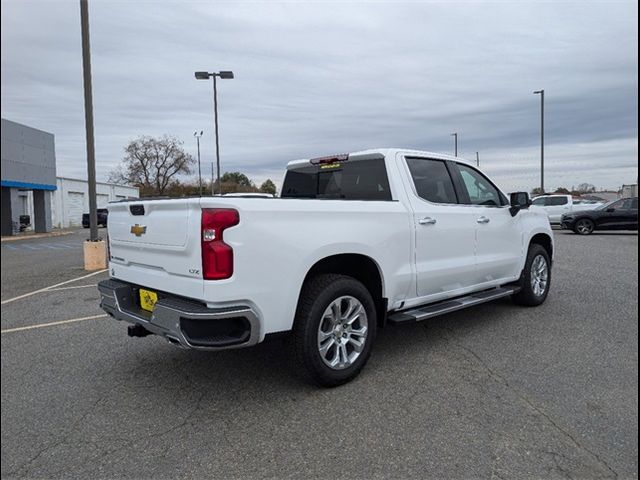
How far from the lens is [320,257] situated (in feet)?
11.6

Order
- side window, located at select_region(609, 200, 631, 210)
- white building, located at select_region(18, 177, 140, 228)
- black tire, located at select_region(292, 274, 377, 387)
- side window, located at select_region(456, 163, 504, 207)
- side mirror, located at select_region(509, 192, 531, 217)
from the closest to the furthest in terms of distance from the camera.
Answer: black tire, located at select_region(292, 274, 377, 387) < side window, located at select_region(456, 163, 504, 207) < side mirror, located at select_region(509, 192, 531, 217) < side window, located at select_region(609, 200, 631, 210) < white building, located at select_region(18, 177, 140, 228)

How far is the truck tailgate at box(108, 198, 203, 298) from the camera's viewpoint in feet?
10.2

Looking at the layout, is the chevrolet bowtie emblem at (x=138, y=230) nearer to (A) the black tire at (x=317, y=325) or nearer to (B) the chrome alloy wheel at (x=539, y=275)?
(A) the black tire at (x=317, y=325)

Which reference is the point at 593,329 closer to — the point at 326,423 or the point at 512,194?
the point at 512,194

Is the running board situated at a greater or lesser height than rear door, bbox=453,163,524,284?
lesser

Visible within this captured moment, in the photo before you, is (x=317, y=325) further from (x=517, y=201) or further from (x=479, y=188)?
(x=517, y=201)

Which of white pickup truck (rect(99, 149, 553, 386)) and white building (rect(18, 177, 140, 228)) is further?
white building (rect(18, 177, 140, 228))

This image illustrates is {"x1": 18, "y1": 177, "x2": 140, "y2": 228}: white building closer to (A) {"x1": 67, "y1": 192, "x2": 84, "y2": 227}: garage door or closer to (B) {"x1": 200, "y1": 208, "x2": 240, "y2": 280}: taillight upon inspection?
(A) {"x1": 67, "y1": 192, "x2": 84, "y2": 227}: garage door

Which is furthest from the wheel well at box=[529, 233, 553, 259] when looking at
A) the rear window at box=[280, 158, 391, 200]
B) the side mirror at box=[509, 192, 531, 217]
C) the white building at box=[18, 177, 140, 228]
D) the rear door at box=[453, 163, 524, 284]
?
the white building at box=[18, 177, 140, 228]

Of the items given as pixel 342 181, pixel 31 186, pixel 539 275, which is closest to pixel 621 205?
pixel 539 275

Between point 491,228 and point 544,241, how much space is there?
178 centimetres

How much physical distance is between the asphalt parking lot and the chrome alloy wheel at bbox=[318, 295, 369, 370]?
0.77ft

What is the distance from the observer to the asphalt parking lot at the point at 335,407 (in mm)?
2625

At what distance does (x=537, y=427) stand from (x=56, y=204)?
4017 cm
